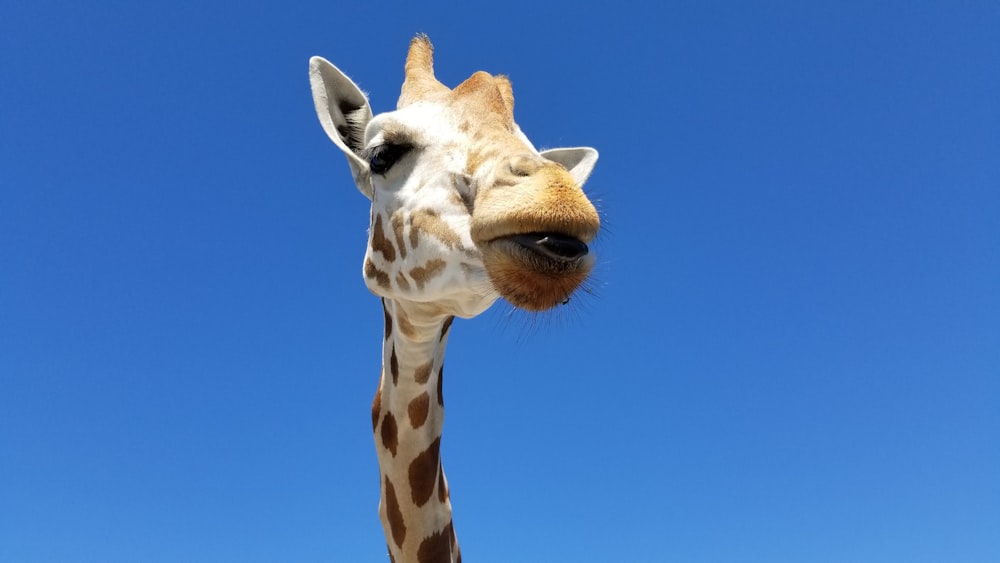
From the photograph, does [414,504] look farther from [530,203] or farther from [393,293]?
[530,203]

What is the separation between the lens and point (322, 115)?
555cm

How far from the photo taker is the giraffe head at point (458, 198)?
3887mm

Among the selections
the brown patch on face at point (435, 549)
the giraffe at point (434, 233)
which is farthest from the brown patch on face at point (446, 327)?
the brown patch on face at point (435, 549)

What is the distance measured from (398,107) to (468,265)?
6.91 feet

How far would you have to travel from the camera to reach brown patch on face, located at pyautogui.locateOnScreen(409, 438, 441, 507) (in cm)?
549

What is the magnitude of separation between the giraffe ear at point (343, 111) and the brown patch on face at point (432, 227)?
0.87 metres

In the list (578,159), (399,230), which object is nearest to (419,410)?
(399,230)

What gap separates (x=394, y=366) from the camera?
5.68 metres

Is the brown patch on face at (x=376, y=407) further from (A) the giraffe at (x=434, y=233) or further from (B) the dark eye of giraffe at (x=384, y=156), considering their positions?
(B) the dark eye of giraffe at (x=384, y=156)

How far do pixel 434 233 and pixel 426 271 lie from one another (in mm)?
257

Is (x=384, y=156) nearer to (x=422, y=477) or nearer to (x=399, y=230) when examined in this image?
(x=399, y=230)

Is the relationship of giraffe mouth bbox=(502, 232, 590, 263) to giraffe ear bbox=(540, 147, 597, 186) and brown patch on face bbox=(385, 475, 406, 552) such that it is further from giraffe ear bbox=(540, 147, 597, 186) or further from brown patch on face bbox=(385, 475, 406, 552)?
brown patch on face bbox=(385, 475, 406, 552)

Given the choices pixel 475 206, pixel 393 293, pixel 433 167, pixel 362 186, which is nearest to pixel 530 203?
pixel 475 206

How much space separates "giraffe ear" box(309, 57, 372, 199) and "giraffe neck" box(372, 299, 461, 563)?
106cm
